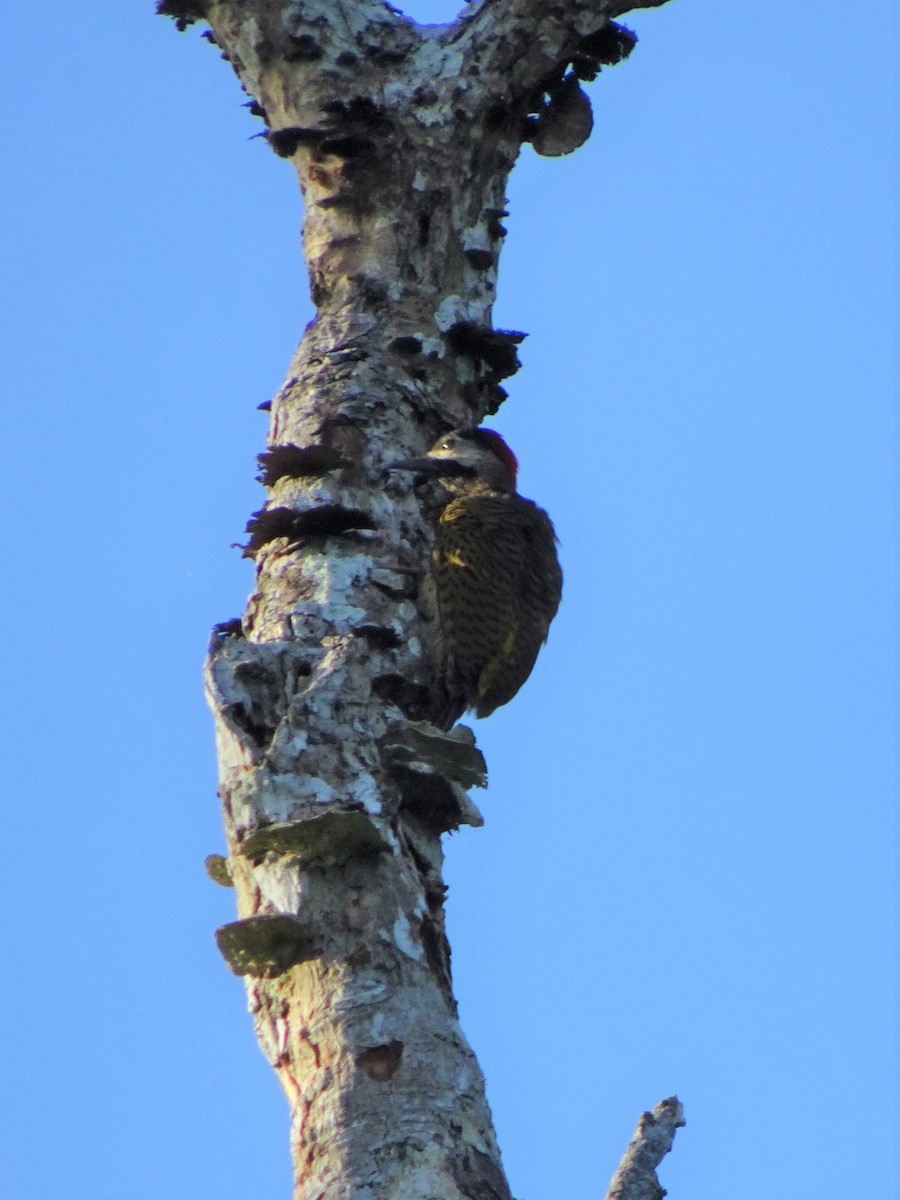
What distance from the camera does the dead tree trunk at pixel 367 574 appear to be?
3.09m

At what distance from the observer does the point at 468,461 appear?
17.1 ft

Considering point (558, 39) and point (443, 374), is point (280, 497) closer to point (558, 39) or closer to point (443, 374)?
point (443, 374)

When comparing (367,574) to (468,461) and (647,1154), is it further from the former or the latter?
(647,1154)

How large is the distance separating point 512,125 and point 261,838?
2.98 metres

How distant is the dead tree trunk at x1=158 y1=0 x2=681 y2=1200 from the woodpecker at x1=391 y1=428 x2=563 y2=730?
0.16m

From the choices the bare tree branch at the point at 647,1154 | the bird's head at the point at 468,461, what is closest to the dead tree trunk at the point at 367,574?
the bird's head at the point at 468,461

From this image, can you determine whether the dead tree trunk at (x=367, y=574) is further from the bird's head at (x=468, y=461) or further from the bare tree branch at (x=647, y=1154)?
the bare tree branch at (x=647, y=1154)

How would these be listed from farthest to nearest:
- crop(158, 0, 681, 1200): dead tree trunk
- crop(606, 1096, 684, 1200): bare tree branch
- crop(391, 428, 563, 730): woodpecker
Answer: crop(391, 428, 563, 730): woodpecker → crop(158, 0, 681, 1200): dead tree trunk → crop(606, 1096, 684, 1200): bare tree branch

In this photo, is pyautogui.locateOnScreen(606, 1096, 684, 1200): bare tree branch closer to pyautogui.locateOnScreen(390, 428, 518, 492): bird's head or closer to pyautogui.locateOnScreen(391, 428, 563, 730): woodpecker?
pyautogui.locateOnScreen(391, 428, 563, 730): woodpecker

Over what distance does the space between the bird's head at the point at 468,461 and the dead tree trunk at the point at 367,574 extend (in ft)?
0.23

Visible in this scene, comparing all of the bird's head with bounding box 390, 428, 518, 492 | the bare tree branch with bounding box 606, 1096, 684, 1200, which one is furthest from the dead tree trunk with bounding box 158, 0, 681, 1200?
the bare tree branch with bounding box 606, 1096, 684, 1200

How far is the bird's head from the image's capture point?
15.7 ft

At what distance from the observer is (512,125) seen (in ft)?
18.0

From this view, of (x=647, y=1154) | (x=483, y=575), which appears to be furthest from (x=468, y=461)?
(x=647, y=1154)
